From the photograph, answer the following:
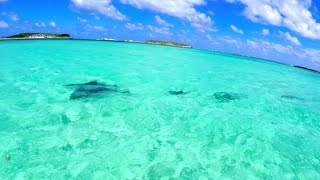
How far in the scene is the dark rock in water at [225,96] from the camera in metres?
10.2

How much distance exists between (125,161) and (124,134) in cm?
119

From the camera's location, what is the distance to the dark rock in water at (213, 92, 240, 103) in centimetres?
1023

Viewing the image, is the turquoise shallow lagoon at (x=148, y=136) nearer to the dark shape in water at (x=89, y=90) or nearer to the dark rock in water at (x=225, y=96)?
the dark rock in water at (x=225, y=96)

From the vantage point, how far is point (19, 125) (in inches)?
244

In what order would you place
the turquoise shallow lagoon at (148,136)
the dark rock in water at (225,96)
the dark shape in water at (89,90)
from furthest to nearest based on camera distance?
the dark rock in water at (225,96)
the dark shape in water at (89,90)
the turquoise shallow lagoon at (148,136)

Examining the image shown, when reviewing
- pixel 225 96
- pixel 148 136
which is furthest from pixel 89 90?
pixel 225 96

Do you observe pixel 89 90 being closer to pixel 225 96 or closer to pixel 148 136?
pixel 148 136

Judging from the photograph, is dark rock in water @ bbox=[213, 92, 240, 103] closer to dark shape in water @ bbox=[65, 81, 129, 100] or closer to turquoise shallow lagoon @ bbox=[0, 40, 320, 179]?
turquoise shallow lagoon @ bbox=[0, 40, 320, 179]

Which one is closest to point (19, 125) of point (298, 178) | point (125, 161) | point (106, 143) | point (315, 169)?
point (106, 143)

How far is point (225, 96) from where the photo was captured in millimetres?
10883

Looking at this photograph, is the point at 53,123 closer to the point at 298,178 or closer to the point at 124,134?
the point at 124,134

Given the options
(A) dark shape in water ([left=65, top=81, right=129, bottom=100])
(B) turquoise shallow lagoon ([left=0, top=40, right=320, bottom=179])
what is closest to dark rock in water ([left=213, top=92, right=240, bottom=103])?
(B) turquoise shallow lagoon ([left=0, top=40, right=320, bottom=179])

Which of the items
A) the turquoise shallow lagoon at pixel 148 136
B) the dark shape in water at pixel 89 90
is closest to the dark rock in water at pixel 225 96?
the turquoise shallow lagoon at pixel 148 136

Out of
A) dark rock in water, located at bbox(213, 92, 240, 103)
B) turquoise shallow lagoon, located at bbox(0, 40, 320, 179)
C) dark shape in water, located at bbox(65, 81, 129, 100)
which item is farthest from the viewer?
dark rock in water, located at bbox(213, 92, 240, 103)
